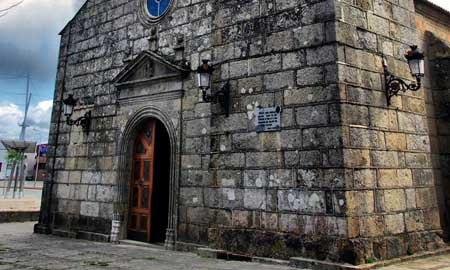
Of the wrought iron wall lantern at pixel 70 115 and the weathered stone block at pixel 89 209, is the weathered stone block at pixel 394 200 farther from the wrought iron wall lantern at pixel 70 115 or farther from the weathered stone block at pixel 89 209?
the wrought iron wall lantern at pixel 70 115

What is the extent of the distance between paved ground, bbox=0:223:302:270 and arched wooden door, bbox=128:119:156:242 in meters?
0.51

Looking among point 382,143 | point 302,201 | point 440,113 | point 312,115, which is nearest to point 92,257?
point 302,201

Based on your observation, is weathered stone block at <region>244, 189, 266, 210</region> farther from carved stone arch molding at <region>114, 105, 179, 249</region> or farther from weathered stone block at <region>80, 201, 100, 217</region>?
weathered stone block at <region>80, 201, 100, 217</region>

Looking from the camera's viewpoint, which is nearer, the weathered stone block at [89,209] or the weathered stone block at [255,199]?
the weathered stone block at [255,199]

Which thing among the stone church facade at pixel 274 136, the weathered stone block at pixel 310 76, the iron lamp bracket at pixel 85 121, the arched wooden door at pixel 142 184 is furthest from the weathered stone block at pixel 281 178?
the iron lamp bracket at pixel 85 121

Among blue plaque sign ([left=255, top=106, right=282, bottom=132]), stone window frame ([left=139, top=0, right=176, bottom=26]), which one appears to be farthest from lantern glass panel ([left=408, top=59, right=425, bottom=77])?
stone window frame ([left=139, top=0, right=176, bottom=26])

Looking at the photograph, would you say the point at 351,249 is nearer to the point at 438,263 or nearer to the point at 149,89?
the point at 438,263

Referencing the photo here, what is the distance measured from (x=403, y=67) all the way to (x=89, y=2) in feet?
25.6

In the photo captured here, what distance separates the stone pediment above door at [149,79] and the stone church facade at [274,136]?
0.03m

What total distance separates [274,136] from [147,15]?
443cm

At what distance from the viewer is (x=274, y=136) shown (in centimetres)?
519

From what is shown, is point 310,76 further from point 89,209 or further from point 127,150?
point 89,209

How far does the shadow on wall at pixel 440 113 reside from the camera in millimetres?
6438

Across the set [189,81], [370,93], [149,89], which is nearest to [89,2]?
[149,89]
